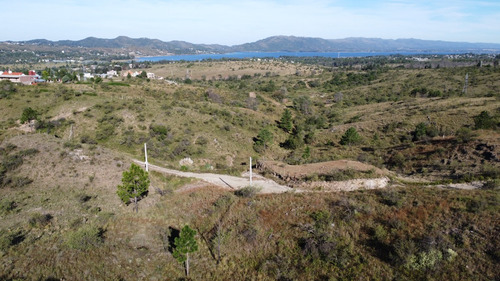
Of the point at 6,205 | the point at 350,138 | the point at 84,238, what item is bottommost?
the point at 350,138

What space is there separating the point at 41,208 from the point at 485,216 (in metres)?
24.6

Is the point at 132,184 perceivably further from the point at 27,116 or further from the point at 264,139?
the point at 27,116

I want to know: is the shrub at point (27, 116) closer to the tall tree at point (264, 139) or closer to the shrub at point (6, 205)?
the shrub at point (6, 205)

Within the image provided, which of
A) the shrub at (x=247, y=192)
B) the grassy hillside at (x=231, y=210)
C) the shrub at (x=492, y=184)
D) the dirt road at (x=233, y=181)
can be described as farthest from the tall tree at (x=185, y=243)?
A: the shrub at (x=492, y=184)

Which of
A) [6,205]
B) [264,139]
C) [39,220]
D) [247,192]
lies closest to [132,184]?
[39,220]

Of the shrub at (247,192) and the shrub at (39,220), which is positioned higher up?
the shrub at (39,220)

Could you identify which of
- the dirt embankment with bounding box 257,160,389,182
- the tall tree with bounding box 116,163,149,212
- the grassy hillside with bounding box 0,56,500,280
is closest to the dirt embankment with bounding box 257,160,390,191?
the dirt embankment with bounding box 257,160,389,182

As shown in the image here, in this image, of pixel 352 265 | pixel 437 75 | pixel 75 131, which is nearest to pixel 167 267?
pixel 352 265

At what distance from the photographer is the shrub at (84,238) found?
1493 cm

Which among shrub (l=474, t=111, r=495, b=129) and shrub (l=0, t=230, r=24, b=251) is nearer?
shrub (l=0, t=230, r=24, b=251)

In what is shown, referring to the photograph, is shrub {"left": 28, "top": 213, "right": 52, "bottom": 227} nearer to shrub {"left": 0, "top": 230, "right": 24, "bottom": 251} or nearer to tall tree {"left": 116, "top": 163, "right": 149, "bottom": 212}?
shrub {"left": 0, "top": 230, "right": 24, "bottom": 251}

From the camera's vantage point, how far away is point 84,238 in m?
15.4

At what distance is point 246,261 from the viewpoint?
1489 cm

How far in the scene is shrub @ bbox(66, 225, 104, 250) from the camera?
14930 mm
